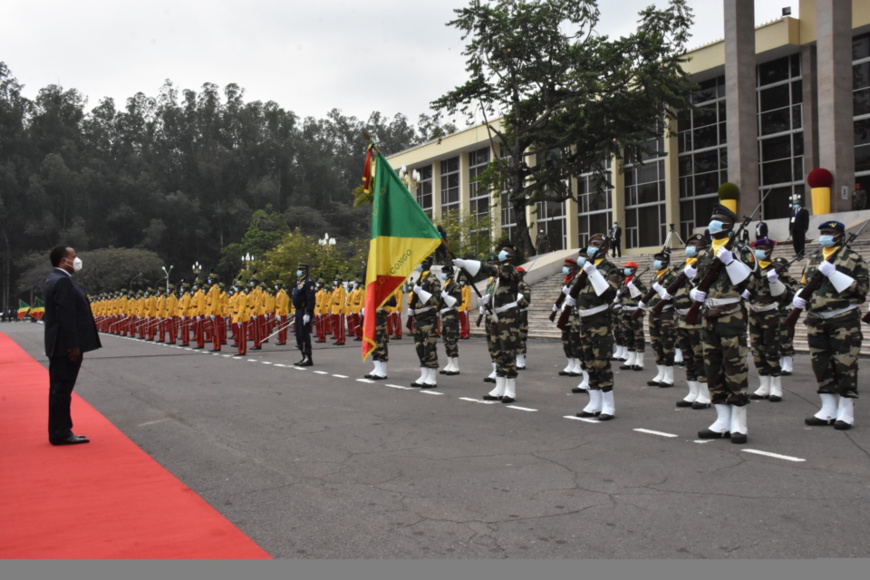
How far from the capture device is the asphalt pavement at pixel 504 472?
4.47 metres

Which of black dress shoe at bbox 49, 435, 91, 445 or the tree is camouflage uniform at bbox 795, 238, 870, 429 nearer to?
black dress shoe at bbox 49, 435, 91, 445

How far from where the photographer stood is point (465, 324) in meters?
24.1

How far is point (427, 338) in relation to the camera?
11938 mm

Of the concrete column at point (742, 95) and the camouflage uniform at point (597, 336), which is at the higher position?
the concrete column at point (742, 95)

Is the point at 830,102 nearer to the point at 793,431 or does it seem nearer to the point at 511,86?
the point at 511,86

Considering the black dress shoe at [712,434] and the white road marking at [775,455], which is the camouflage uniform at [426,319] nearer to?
the black dress shoe at [712,434]

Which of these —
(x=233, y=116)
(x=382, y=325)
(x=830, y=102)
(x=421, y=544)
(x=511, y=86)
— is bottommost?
(x=421, y=544)

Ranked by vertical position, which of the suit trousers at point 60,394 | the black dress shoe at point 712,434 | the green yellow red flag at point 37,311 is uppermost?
the green yellow red flag at point 37,311

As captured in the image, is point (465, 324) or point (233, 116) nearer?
point (465, 324)

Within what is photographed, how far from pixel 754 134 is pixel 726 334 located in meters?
25.1

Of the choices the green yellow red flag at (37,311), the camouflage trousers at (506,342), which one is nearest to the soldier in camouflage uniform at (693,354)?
the camouflage trousers at (506,342)

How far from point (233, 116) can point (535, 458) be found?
3607 inches

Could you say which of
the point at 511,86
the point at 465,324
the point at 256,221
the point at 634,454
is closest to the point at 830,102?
the point at 511,86

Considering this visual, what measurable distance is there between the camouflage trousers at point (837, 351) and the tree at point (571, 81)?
2148 cm
